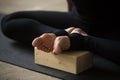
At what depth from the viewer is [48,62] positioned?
49.7 inches

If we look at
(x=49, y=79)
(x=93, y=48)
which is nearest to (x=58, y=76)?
(x=49, y=79)

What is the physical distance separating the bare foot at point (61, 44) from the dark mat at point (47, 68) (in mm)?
109

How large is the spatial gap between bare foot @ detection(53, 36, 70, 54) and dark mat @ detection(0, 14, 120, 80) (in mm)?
109

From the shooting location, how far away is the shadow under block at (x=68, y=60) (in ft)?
3.84

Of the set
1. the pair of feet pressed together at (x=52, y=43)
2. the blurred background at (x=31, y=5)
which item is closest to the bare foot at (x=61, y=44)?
the pair of feet pressed together at (x=52, y=43)

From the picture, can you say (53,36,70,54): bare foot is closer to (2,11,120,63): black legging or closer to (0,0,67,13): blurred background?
(2,11,120,63): black legging

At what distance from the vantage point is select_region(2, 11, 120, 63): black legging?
3.97ft

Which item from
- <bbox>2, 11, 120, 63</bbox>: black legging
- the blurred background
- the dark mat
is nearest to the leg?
<bbox>2, 11, 120, 63</bbox>: black legging

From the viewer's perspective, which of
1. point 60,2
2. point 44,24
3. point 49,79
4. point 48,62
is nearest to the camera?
point 49,79

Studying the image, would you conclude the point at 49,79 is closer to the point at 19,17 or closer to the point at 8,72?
the point at 8,72

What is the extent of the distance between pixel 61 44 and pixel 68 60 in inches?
3.0

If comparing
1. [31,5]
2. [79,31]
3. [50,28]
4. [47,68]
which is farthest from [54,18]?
[31,5]

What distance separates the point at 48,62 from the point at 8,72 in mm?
183

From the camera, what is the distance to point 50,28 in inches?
55.4
